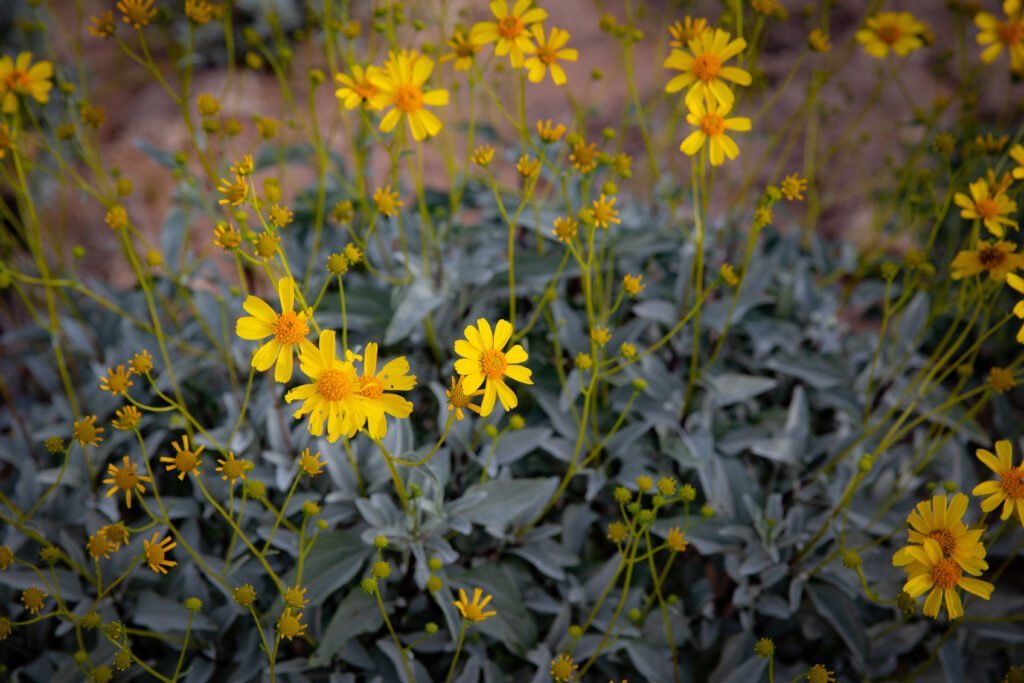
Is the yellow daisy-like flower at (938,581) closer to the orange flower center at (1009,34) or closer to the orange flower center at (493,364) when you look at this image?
the orange flower center at (493,364)

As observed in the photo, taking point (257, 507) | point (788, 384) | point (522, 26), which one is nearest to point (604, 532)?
point (788, 384)

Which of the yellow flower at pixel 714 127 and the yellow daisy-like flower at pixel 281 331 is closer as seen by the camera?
the yellow daisy-like flower at pixel 281 331

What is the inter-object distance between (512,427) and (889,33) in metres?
1.28

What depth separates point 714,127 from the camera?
1.46 m

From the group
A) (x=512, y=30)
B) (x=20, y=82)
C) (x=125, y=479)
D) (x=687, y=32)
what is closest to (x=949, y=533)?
(x=687, y=32)

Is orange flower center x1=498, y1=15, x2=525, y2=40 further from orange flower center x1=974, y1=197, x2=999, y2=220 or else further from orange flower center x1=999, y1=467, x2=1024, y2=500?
orange flower center x1=999, y1=467, x2=1024, y2=500

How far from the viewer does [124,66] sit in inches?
165

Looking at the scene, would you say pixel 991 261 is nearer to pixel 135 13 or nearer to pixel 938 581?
pixel 938 581

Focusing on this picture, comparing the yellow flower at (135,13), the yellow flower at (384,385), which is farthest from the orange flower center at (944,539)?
the yellow flower at (135,13)

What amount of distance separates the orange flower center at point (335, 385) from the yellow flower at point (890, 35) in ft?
4.74

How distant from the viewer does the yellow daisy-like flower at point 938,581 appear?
1149 mm

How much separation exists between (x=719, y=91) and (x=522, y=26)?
402 mm

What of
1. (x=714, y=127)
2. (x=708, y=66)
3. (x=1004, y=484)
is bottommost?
(x=1004, y=484)

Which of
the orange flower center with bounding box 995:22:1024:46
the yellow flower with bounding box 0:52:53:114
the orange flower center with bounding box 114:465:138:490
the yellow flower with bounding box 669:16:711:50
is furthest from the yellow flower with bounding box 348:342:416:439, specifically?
the orange flower center with bounding box 995:22:1024:46
